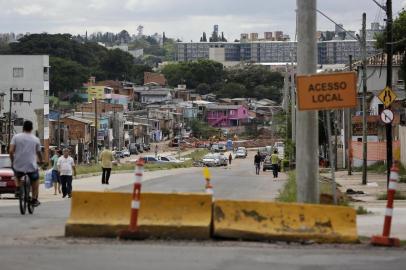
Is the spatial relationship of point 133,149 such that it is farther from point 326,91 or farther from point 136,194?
point 136,194

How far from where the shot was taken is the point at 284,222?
1323 cm

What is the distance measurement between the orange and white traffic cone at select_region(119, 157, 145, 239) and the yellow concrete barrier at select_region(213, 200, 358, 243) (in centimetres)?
120

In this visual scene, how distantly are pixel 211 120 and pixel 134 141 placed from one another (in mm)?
38309

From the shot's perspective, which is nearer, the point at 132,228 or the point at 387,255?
the point at 387,255

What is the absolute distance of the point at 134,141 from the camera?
150250mm

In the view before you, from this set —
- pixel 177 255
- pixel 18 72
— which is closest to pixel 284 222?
pixel 177 255

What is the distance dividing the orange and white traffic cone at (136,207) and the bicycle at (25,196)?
16.1 feet

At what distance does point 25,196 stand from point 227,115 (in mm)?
165343

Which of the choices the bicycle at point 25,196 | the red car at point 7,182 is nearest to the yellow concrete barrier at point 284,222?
the bicycle at point 25,196

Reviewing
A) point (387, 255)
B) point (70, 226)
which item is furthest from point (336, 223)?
point (70, 226)

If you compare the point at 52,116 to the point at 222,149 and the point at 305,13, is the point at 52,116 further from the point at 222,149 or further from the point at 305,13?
the point at 305,13

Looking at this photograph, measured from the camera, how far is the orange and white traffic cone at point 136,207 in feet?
41.8

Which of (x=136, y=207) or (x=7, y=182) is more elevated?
(x=136, y=207)

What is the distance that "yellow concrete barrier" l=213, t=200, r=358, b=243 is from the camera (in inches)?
518
